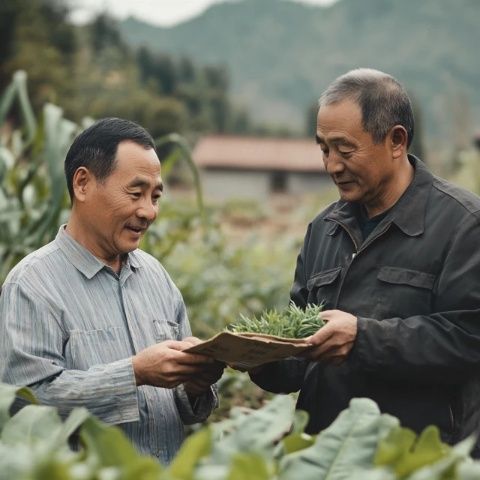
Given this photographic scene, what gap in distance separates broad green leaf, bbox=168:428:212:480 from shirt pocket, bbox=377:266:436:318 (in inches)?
48.6

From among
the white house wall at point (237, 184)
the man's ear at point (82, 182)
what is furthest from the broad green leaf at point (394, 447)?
the white house wall at point (237, 184)

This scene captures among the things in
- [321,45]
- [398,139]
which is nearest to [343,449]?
[398,139]

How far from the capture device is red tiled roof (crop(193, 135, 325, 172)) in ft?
139

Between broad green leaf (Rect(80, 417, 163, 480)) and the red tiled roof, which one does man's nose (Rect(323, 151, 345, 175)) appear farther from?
the red tiled roof

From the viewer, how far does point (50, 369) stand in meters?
2.07

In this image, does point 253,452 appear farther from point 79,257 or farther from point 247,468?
point 79,257

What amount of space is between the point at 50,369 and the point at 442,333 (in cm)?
101

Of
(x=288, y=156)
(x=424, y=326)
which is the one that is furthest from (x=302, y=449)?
(x=288, y=156)

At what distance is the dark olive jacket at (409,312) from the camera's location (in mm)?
2334

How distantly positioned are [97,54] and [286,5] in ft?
328

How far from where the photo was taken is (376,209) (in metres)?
2.56

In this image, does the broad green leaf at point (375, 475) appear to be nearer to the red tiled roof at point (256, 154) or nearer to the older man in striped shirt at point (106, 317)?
the older man in striped shirt at point (106, 317)

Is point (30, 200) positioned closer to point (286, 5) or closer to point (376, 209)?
point (376, 209)

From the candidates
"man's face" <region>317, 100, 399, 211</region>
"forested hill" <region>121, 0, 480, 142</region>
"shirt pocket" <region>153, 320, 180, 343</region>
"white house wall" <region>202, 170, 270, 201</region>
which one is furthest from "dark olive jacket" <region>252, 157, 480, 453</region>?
"forested hill" <region>121, 0, 480, 142</region>
